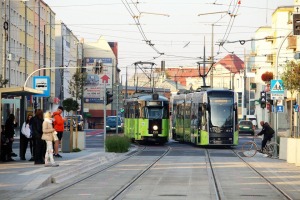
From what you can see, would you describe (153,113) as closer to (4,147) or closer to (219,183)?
(4,147)

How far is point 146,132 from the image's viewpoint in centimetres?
Result: 5397

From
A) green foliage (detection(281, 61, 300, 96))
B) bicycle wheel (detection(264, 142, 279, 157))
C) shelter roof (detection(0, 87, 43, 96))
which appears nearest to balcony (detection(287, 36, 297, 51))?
green foliage (detection(281, 61, 300, 96))

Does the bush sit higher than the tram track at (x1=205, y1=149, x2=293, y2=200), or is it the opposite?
the bush

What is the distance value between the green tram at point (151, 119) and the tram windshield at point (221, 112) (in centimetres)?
656

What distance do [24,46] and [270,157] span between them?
5441 cm

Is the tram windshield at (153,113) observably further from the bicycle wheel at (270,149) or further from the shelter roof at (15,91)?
the shelter roof at (15,91)

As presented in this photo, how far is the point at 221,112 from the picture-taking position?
48188 millimetres

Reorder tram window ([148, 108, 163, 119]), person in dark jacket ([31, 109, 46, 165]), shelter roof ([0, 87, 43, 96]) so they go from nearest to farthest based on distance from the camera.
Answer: shelter roof ([0, 87, 43, 96]), person in dark jacket ([31, 109, 46, 165]), tram window ([148, 108, 163, 119])

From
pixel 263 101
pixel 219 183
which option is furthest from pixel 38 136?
pixel 263 101

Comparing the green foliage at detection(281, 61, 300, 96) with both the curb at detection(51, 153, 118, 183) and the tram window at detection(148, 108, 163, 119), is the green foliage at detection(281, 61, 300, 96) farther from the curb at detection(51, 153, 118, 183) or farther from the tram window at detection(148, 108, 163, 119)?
the curb at detection(51, 153, 118, 183)

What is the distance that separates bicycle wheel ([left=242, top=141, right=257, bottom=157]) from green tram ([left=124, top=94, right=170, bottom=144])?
1140cm

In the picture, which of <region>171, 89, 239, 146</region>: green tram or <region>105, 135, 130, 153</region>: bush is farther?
<region>171, 89, 239, 146</region>: green tram

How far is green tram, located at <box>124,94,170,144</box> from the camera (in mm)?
54000

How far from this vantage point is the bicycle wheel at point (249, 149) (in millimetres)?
41062
